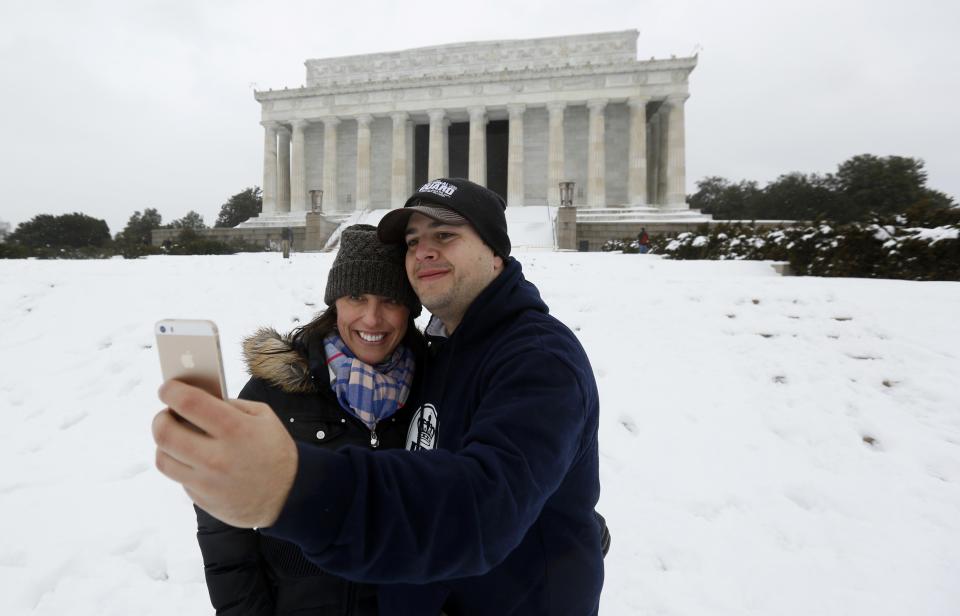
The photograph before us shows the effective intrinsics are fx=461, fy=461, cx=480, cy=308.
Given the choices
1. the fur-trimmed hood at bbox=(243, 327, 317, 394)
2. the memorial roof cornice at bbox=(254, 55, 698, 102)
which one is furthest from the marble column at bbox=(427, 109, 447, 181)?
the fur-trimmed hood at bbox=(243, 327, 317, 394)

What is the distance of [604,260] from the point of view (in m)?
12.9

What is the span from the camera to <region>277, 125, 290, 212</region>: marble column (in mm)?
37875

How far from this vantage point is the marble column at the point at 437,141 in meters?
34.4

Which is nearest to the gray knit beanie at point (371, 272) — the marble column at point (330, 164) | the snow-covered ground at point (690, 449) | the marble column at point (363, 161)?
the snow-covered ground at point (690, 449)

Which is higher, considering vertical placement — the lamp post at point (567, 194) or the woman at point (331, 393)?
the lamp post at point (567, 194)

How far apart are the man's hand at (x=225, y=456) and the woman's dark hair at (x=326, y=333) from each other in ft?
4.17

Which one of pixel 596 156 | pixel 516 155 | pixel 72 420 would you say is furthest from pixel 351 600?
pixel 516 155

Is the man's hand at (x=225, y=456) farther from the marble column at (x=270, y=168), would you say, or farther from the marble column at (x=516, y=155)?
the marble column at (x=270, y=168)

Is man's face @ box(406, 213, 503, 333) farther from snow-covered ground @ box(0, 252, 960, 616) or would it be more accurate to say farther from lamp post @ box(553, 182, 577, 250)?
lamp post @ box(553, 182, 577, 250)

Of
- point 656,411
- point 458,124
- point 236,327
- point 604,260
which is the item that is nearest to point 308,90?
point 458,124

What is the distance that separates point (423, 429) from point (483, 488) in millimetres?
785

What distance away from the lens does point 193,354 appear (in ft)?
2.61

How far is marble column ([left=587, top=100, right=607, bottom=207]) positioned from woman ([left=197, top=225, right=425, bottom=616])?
32623 mm

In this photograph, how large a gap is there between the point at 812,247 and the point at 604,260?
186 inches
